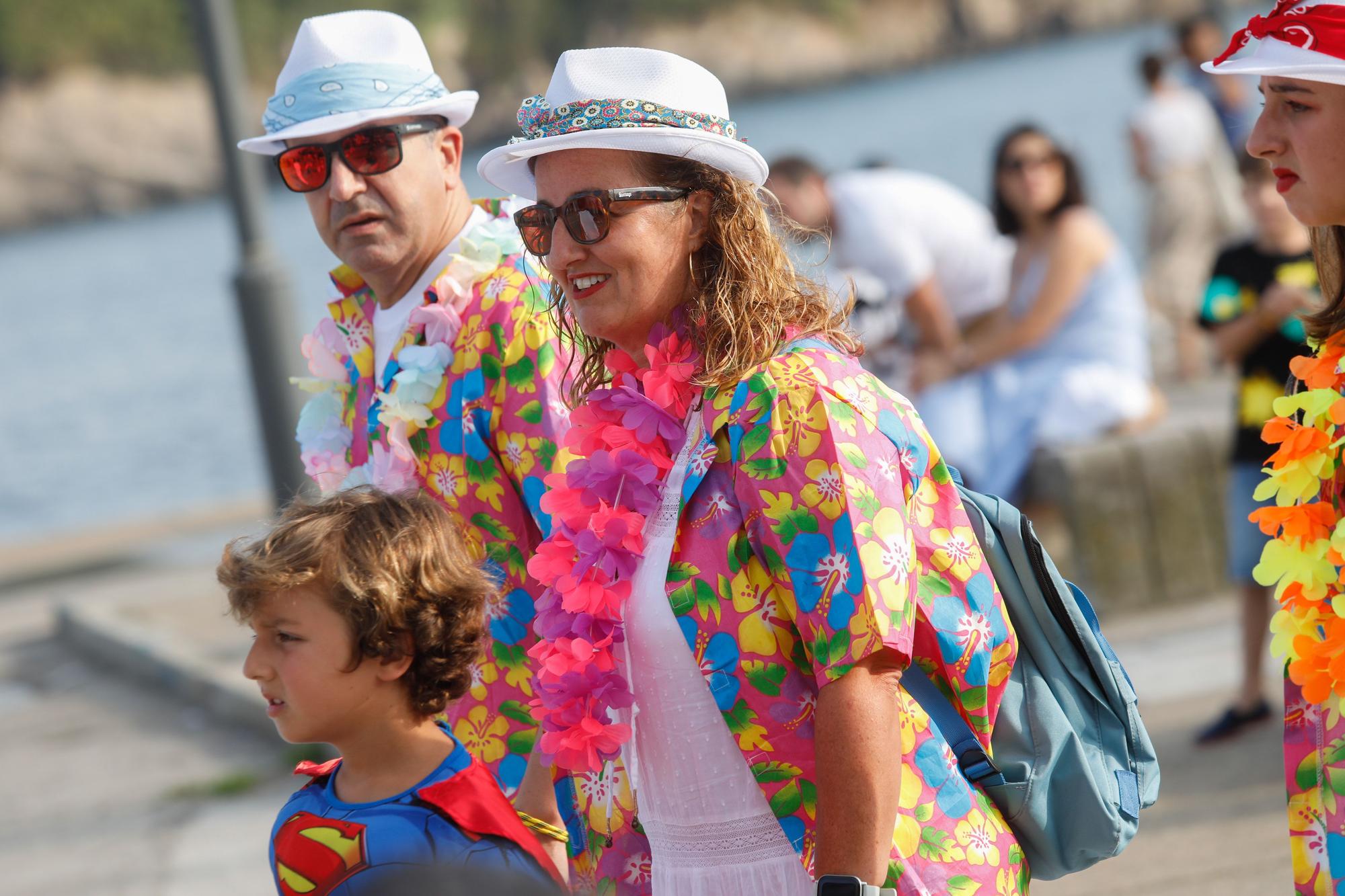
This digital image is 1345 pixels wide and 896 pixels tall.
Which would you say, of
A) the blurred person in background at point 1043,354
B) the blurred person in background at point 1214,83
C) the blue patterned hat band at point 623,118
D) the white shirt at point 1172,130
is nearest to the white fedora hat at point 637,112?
→ the blue patterned hat band at point 623,118

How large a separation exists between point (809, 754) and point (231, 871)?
3.39 meters

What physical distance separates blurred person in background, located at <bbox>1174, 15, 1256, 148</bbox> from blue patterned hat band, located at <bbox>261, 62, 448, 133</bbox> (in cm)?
834

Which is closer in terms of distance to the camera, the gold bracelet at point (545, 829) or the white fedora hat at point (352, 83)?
the gold bracelet at point (545, 829)

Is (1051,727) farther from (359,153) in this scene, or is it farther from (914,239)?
(914,239)

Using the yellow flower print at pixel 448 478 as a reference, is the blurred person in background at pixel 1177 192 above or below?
below

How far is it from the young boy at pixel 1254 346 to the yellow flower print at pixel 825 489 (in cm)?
316

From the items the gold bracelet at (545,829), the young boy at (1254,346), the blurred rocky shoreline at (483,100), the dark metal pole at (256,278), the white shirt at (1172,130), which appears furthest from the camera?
the blurred rocky shoreline at (483,100)

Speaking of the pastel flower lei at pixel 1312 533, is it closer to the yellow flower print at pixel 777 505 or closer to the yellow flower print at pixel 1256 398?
the yellow flower print at pixel 777 505

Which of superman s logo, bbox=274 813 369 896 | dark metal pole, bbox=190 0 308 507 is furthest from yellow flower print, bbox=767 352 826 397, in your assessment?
dark metal pole, bbox=190 0 308 507

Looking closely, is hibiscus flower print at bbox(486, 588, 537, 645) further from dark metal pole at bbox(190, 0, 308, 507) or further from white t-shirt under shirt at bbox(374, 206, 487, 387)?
dark metal pole at bbox(190, 0, 308, 507)

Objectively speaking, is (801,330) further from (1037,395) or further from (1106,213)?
(1106,213)

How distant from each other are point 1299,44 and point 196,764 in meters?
4.93

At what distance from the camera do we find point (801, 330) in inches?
83.7

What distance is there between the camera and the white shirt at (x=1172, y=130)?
A: 1001cm
